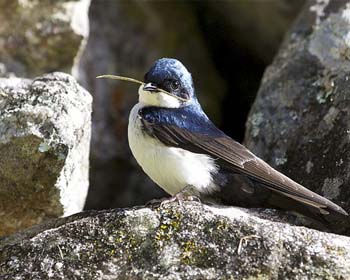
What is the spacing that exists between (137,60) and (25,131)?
268 centimetres

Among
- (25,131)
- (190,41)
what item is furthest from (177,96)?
(190,41)

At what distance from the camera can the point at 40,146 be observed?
410cm

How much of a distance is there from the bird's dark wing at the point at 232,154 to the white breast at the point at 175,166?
5cm

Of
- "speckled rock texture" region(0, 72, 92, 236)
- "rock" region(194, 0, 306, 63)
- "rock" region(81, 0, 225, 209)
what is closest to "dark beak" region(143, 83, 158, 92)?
"speckled rock texture" region(0, 72, 92, 236)

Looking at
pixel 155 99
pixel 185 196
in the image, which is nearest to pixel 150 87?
pixel 155 99

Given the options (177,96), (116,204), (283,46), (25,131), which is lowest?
(116,204)

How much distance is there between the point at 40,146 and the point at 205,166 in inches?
32.1

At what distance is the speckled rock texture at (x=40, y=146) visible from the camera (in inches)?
162

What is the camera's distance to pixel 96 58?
21.7ft

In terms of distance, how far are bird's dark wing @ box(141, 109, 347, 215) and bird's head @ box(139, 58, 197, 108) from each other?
0.20 metres

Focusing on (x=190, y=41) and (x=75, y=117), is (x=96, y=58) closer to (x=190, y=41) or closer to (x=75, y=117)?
(x=190, y=41)

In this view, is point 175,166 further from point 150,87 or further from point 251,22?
point 251,22

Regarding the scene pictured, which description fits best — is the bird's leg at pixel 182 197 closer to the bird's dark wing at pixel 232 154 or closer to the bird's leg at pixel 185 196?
the bird's leg at pixel 185 196

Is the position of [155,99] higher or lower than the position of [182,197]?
higher
